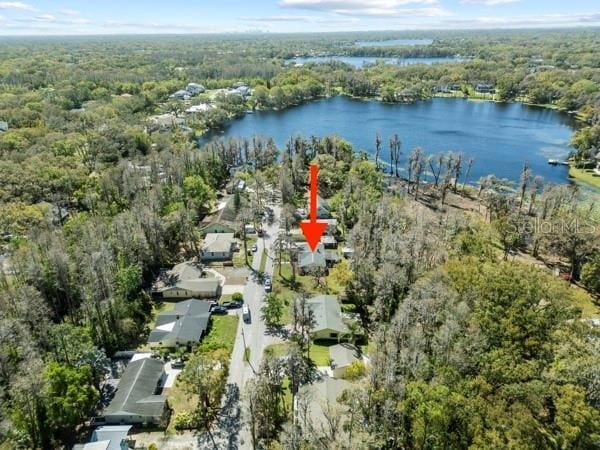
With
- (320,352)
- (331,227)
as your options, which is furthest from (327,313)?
(331,227)

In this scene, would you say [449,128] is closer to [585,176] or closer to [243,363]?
[585,176]

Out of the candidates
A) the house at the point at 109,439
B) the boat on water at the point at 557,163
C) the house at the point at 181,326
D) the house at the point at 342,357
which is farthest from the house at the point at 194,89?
the house at the point at 109,439

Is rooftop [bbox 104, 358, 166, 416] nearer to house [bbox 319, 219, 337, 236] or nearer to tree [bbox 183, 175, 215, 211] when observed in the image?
house [bbox 319, 219, 337, 236]

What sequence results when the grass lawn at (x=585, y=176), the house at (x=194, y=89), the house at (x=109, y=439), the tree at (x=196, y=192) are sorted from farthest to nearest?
the house at (x=194, y=89) < the grass lawn at (x=585, y=176) < the tree at (x=196, y=192) < the house at (x=109, y=439)

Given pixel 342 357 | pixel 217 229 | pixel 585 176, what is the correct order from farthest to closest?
1. pixel 585 176
2. pixel 217 229
3. pixel 342 357

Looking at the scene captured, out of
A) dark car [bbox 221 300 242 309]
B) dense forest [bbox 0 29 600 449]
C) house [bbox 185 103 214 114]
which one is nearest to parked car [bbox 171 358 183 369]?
dense forest [bbox 0 29 600 449]

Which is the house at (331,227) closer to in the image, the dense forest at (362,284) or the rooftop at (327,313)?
the dense forest at (362,284)

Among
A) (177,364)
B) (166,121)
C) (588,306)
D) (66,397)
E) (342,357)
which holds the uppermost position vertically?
(66,397)
